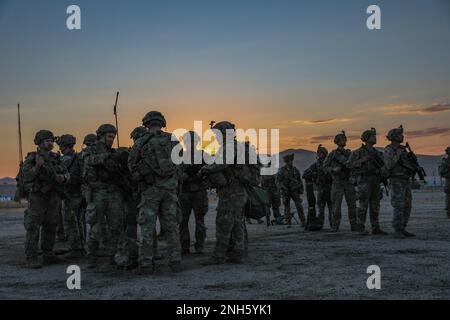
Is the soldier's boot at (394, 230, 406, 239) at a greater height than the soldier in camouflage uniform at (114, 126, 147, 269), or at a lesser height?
lesser

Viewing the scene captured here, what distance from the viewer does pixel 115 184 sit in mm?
8766

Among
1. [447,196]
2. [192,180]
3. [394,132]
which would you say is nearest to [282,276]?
[192,180]

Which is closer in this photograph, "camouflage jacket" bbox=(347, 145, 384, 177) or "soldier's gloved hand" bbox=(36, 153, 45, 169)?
"soldier's gloved hand" bbox=(36, 153, 45, 169)

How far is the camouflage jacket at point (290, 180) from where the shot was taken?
53.2 ft

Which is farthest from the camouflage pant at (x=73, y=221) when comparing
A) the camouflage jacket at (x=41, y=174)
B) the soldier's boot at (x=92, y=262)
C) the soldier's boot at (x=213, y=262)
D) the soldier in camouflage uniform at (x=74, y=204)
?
the soldier's boot at (x=213, y=262)

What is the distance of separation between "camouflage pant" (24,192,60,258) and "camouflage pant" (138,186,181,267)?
2018mm

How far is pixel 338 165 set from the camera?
13.5 meters

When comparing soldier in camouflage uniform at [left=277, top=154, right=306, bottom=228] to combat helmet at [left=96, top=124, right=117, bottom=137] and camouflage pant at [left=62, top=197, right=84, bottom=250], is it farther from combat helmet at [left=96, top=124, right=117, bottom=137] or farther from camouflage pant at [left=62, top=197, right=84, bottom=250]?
combat helmet at [left=96, top=124, right=117, bottom=137]

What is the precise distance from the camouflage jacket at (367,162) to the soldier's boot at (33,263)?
7.58 meters

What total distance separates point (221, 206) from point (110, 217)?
188cm

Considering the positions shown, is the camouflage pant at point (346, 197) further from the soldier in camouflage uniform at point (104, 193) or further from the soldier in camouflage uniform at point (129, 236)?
the soldier in camouflage uniform at point (104, 193)

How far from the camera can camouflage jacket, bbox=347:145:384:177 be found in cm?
1278

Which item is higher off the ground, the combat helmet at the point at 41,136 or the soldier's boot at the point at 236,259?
the combat helmet at the point at 41,136

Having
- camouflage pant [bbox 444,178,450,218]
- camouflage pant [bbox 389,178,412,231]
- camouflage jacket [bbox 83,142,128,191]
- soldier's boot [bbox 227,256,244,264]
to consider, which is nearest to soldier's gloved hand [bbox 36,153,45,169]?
camouflage jacket [bbox 83,142,128,191]
